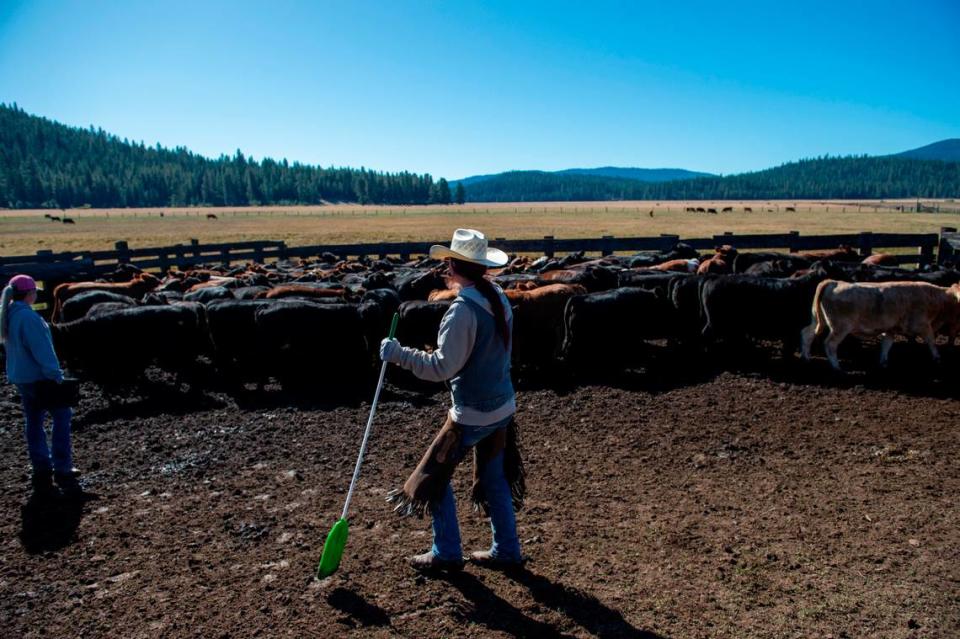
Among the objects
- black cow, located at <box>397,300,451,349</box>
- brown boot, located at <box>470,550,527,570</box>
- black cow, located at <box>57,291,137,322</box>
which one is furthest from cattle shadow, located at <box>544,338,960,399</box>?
black cow, located at <box>57,291,137,322</box>

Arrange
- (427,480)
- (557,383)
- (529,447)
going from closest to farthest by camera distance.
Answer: (427,480) → (529,447) → (557,383)

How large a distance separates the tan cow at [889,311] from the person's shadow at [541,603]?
6669 millimetres

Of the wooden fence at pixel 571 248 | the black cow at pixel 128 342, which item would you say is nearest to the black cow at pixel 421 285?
the black cow at pixel 128 342

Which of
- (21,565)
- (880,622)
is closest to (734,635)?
(880,622)

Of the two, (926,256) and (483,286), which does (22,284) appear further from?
(926,256)

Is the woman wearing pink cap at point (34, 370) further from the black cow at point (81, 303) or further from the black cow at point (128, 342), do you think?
the black cow at point (81, 303)

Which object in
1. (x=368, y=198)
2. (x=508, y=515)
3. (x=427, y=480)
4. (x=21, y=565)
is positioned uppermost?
(x=368, y=198)

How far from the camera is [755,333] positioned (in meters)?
9.83

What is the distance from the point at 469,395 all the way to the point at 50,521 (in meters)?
4.15

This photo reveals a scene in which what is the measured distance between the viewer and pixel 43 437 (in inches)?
235

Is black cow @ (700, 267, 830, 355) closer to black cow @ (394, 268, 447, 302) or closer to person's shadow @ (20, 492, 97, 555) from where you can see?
black cow @ (394, 268, 447, 302)

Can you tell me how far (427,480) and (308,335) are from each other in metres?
6.26

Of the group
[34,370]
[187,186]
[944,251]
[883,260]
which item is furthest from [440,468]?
[187,186]

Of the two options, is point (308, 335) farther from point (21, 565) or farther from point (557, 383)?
point (21, 565)
